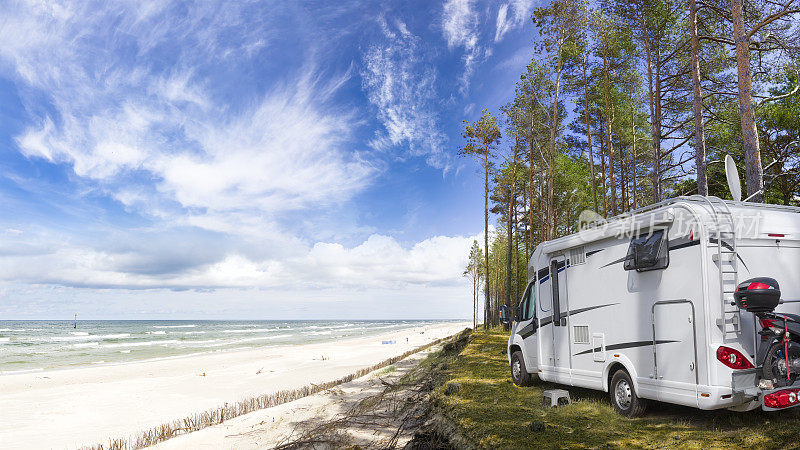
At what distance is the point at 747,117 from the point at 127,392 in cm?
2120

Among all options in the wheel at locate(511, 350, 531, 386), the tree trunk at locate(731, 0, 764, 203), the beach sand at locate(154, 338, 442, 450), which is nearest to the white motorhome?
the wheel at locate(511, 350, 531, 386)

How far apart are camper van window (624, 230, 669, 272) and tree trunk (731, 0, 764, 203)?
5014 mm

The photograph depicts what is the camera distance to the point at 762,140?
17.4 m

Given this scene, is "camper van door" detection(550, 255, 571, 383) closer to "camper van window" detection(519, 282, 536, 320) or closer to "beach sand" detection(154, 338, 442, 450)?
"camper van window" detection(519, 282, 536, 320)

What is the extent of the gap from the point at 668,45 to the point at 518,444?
49.8ft

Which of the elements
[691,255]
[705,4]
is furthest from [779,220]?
[705,4]

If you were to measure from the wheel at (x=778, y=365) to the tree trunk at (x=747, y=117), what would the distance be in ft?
18.0

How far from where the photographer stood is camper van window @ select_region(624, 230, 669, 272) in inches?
232

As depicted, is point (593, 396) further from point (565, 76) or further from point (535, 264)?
point (565, 76)

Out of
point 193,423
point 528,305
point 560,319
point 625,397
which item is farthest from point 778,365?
point 193,423

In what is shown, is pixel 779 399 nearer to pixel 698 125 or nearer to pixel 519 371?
pixel 519 371

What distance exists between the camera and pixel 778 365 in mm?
5074

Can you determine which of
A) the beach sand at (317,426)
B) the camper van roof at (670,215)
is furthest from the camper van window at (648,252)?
the beach sand at (317,426)

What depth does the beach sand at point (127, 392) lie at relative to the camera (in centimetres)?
1208
